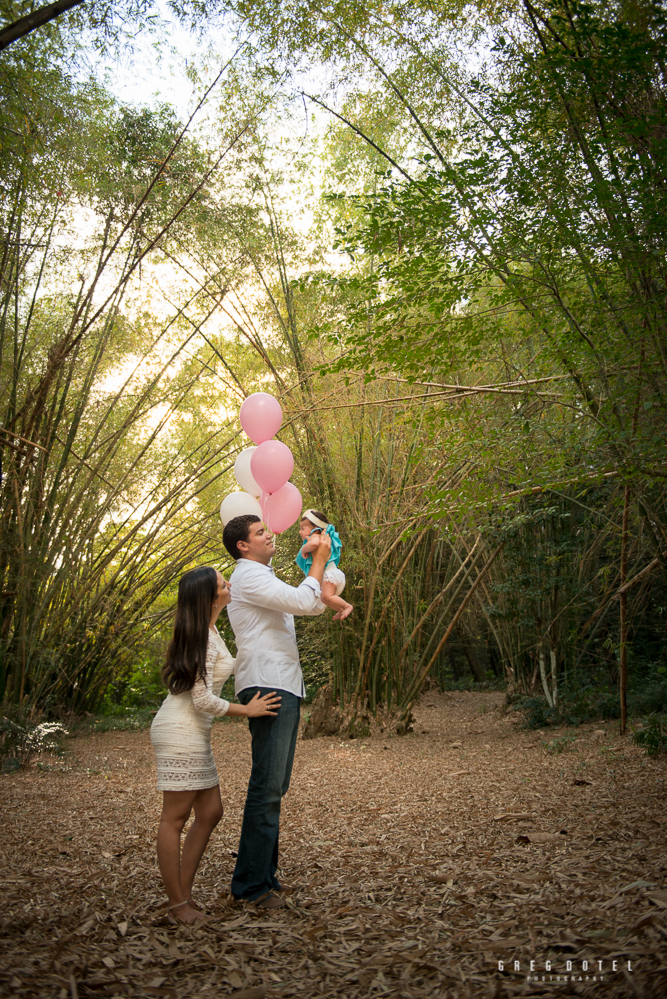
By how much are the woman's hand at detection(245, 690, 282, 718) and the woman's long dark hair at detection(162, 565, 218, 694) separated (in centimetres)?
14

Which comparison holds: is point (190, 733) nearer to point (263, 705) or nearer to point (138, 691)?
point (263, 705)

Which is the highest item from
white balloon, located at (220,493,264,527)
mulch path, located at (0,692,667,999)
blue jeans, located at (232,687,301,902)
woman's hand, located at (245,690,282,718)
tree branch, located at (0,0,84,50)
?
tree branch, located at (0,0,84,50)

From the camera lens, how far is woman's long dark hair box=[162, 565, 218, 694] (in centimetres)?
164

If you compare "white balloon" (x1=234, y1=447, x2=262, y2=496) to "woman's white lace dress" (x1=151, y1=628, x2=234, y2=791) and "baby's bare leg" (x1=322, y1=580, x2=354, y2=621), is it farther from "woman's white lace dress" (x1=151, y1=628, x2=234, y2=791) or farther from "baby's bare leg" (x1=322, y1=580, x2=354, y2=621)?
"woman's white lace dress" (x1=151, y1=628, x2=234, y2=791)

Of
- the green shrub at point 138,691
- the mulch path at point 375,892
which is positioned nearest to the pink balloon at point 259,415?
the mulch path at point 375,892

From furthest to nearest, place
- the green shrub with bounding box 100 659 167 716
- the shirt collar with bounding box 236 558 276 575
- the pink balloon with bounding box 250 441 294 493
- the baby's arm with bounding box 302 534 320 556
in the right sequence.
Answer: the green shrub with bounding box 100 659 167 716 → the pink balloon with bounding box 250 441 294 493 → the baby's arm with bounding box 302 534 320 556 → the shirt collar with bounding box 236 558 276 575

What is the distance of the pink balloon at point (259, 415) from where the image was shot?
104 inches

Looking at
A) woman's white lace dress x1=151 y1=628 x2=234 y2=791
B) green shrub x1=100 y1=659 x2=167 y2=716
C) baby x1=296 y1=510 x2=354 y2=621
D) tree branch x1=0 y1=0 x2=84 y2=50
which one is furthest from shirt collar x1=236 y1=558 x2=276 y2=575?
green shrub x1=100 y1=659 x2=167 y2=716

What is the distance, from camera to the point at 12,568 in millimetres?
4215

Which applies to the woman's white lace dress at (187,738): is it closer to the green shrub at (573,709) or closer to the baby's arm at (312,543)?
the baby's arm at (312,543)

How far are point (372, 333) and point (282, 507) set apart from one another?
86cm

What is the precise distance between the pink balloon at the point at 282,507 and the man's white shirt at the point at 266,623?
758 mm

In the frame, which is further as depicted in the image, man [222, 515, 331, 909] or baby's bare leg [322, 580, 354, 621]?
baby's bare leg [322, 580, 354, 621]

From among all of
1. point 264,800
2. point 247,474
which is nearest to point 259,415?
point 247,474
